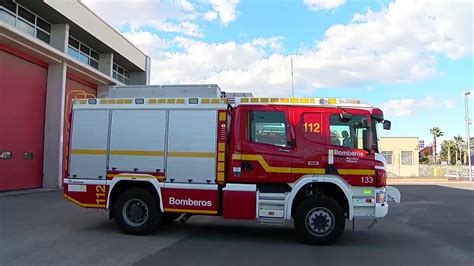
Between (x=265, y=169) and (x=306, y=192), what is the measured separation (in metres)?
1.00

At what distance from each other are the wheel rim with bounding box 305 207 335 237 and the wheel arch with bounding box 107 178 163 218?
313 centimetres

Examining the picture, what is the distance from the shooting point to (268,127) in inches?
390

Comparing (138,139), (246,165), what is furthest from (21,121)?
(246,165)

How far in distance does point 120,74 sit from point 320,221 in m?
26.3

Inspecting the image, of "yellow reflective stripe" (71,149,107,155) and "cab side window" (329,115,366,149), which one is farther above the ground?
"cab side window" (329,115,366,149)

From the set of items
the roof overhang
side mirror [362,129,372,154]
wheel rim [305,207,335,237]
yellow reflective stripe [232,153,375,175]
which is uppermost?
the roof overhang

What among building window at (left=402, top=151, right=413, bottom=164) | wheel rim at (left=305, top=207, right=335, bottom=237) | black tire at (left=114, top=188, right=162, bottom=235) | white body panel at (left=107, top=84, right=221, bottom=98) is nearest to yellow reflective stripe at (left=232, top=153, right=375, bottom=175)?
wheel rim at (left=305, top=207, right=335, bottom=237)

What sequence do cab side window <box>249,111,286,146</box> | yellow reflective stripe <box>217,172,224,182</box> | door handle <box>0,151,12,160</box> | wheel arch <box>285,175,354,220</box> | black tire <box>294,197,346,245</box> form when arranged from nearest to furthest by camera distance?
black tire <box>294,197,346,245</box> < wheel arch <box>285,175,354,220</box> < cab side window <box>249,111,286,146</box> < yellow reflective stripe <box>217,172,224,182</box> < door handle <box>0,151,12,160</box>

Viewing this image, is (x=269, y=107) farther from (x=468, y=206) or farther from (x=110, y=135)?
(x=468, y=206)

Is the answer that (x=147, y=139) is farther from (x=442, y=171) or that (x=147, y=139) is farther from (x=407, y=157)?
(x=442, y=171)

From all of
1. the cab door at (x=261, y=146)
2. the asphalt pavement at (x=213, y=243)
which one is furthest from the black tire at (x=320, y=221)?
the cab door at (x=261, y=146)

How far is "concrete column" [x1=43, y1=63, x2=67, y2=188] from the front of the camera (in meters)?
22.2

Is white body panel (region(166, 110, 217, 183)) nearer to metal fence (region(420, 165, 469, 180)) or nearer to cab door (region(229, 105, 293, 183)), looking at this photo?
cab door (region(229, 105, 293, 183))

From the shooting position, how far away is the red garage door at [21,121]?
63.3 ft
